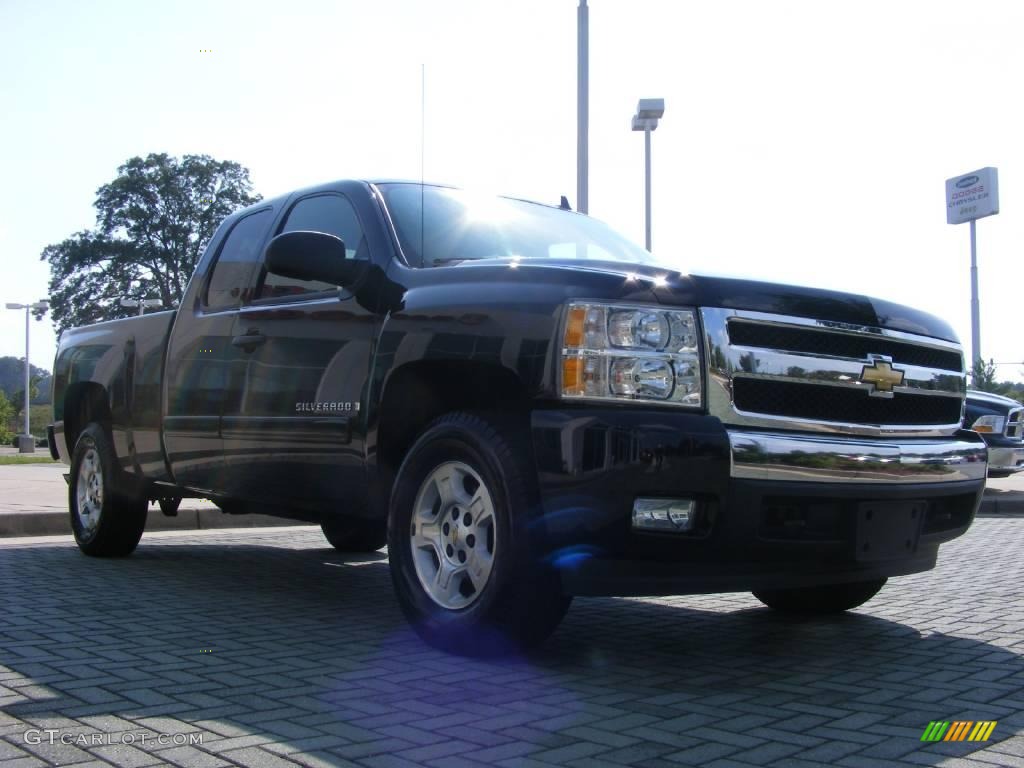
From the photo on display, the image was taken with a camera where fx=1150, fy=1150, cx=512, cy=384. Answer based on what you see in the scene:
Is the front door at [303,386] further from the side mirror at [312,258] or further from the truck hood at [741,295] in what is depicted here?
the truck hood at [741,295]

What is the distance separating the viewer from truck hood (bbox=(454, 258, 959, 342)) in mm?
3910

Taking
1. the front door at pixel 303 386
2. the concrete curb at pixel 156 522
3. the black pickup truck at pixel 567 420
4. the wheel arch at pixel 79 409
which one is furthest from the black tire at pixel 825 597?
the concrete curb at pixel 156 522

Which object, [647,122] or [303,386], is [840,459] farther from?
[647,122]

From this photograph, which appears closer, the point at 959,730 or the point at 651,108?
the point at 959,730

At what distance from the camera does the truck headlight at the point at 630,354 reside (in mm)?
3781

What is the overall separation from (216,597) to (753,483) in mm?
3120

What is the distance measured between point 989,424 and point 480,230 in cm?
886

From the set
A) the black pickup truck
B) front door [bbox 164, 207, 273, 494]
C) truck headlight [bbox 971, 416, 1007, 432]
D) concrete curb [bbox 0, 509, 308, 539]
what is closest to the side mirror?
the black pickup truck

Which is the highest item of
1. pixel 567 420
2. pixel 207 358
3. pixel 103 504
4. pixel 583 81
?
pixel 583 81

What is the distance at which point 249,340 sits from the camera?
558 cm

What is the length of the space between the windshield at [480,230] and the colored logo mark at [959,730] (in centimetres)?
216

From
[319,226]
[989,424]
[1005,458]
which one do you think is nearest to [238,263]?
[319,226]

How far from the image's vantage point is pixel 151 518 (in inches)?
372

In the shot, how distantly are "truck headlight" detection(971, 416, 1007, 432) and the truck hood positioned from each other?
8.47 metres
